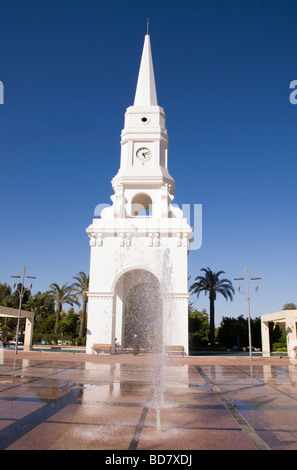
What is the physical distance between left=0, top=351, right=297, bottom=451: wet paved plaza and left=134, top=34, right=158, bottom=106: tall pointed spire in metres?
21.0

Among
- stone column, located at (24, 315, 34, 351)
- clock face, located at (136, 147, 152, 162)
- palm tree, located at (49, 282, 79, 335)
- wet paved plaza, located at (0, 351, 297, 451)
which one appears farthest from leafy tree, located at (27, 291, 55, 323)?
wet paved plaza, located at (0, 351, 297, 451)

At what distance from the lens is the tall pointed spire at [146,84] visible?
1056 inches

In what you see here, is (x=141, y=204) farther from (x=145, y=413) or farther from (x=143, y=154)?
(x=145, y=413)

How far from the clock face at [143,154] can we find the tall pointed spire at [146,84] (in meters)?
3.76

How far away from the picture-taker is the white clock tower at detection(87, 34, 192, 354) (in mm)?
20859

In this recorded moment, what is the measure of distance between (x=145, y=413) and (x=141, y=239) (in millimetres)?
15792

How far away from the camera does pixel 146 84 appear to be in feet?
89.2

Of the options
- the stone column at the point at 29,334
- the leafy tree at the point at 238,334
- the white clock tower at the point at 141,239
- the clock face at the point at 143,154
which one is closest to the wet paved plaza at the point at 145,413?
the white clock tower at the point at 141,239

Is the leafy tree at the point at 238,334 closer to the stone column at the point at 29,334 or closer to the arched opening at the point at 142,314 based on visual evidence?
the arched opening at the point at 142,314

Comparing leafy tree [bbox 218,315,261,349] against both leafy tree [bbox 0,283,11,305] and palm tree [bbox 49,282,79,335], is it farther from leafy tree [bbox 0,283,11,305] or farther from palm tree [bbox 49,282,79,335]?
leafy tree [bbox 0,283,11,305]

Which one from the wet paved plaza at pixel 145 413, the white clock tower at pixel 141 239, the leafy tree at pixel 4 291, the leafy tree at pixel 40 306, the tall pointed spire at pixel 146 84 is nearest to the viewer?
the wet paved plaza at pixel 145 413

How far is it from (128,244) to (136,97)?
11938 millimetres

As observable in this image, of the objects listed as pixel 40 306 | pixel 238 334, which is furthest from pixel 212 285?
pixel 40 306

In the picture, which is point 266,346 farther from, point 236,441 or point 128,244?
point 236,441
